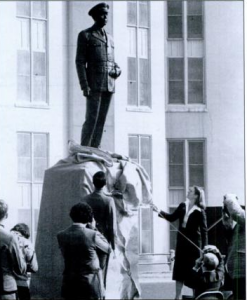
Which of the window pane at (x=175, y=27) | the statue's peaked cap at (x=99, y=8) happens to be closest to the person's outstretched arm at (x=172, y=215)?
the window pane at (x=175, y=27)

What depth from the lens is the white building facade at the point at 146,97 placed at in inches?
217

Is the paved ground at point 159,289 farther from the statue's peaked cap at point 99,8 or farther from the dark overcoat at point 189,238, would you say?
the statue's peaked cap at point 99,8

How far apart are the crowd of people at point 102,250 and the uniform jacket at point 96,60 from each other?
24.3 inches

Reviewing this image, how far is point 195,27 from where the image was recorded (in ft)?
18.9

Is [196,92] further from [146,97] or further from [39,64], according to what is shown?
Answer: [39,64]

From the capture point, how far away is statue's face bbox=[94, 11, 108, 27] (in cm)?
561

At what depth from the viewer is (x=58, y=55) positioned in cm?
560

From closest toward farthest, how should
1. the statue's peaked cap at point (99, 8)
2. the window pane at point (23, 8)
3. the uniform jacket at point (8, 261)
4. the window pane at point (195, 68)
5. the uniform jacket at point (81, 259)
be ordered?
1. the uniform jacket at point (81, 259)
2. the uniform jacket at point (8, 261)
3. the window pane at point (23, 8)
4. the statue's peaked cap at point (99, 8)
5. the window pane at point (195, 68)

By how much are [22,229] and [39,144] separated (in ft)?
1.87

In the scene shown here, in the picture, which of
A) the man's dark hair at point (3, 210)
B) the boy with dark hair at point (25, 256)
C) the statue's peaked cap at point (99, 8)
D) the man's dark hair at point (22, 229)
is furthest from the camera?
the statue's peaked cap at point (99, 8)

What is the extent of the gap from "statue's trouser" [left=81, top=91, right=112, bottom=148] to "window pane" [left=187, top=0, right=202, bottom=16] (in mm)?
782

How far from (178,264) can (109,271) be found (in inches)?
18.2

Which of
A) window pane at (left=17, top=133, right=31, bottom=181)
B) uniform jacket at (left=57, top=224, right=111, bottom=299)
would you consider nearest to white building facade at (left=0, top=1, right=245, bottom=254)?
window pane at (left=17, top=133, right=31, bottom=181)

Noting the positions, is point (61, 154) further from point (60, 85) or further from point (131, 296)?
point (131, 296)
